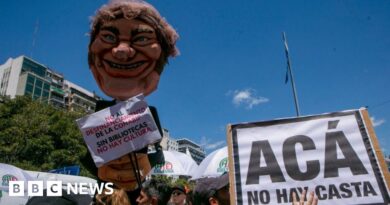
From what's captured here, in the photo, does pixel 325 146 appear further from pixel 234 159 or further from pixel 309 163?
pixel 234 159

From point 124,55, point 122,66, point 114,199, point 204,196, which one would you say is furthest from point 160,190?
point 114,199

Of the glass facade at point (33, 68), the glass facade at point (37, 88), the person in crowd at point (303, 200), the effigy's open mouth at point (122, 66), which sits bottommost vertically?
the person in crowd at point (303, 200)

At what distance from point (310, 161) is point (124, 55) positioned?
2446mm

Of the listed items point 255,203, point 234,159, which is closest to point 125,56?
point 234,159

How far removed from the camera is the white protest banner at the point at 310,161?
2.06m

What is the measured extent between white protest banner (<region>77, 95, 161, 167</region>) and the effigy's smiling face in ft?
2.70

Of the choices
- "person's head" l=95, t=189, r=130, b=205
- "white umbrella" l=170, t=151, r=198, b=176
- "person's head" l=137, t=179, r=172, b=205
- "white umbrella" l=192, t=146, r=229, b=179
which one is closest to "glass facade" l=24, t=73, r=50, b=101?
"white umbrella" l=170, t=151, r=198, b=176

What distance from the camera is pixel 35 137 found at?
20.5m

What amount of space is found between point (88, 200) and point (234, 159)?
1242 mm

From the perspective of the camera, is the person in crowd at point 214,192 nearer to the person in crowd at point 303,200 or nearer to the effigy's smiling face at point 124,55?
the person in crowd at point 303,200

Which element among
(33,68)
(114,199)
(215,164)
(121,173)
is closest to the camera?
(114,199)

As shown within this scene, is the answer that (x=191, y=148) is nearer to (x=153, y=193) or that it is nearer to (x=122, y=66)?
(x=153, y=193)

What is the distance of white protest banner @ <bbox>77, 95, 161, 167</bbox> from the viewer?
2.99m

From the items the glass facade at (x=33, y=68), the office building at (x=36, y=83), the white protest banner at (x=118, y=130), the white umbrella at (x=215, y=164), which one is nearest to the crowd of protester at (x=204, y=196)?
the white protest banner at (x=118, y=130)
